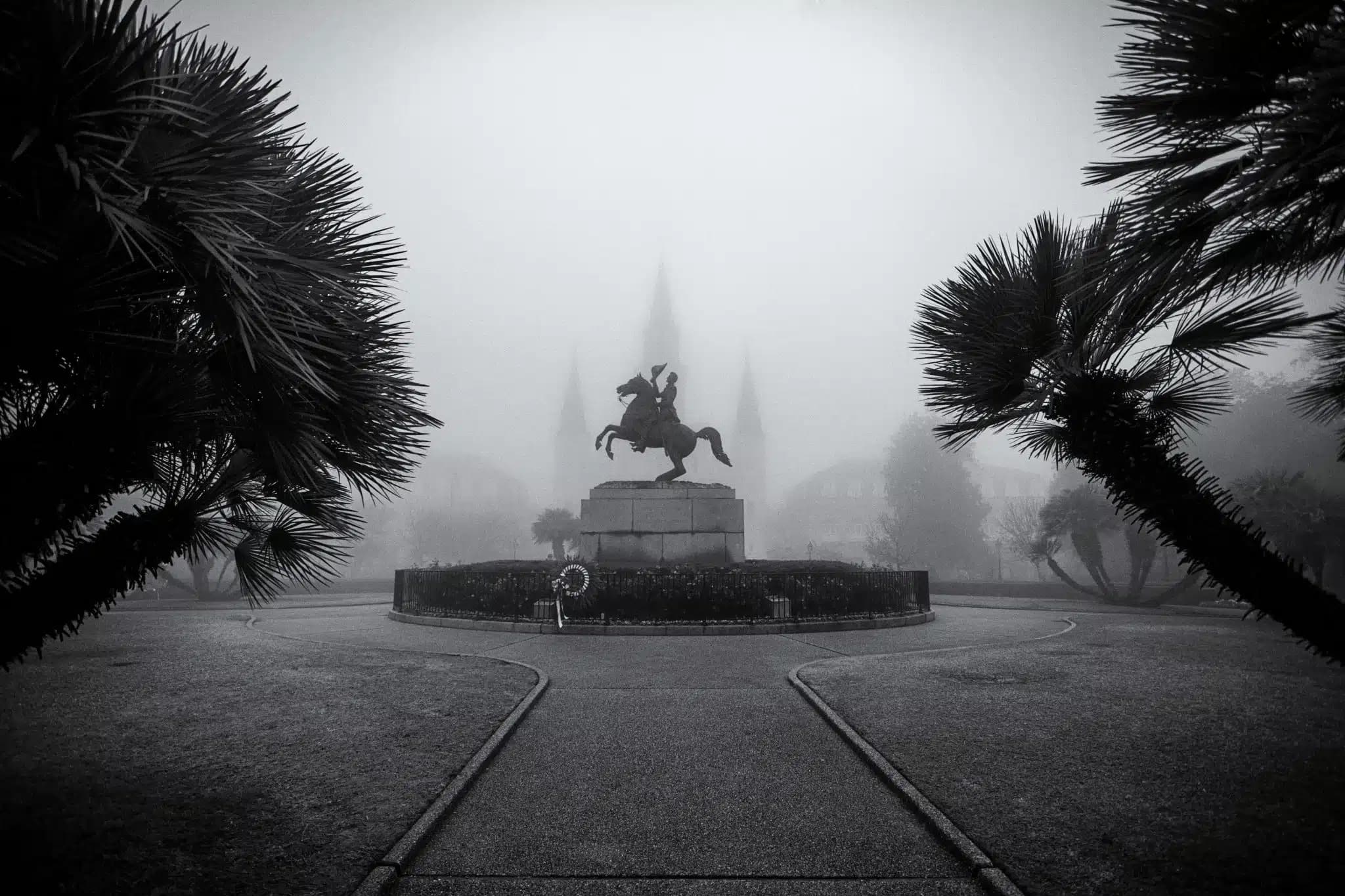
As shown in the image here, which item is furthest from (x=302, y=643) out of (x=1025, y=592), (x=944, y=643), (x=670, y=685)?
(x=1025, y=592)

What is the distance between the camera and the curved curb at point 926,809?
3516 mm

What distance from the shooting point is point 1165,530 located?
379 cm

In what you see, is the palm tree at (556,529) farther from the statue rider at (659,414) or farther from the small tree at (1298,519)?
the small tree at (1298,519)

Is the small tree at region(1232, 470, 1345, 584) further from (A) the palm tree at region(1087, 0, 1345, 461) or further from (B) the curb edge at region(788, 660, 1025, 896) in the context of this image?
(A) the palm tree at region(1087, 0, 1345, 461)

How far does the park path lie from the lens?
145 inches

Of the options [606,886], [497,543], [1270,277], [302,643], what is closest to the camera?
[606,886]

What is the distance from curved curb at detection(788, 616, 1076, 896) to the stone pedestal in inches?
456

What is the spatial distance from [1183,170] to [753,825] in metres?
4.38

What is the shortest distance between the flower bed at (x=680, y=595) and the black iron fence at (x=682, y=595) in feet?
0.05

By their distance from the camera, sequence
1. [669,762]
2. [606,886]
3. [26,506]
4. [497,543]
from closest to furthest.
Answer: [26,506] → [606,886] → [669,762] → [497,543]

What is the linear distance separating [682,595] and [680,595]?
27 mm

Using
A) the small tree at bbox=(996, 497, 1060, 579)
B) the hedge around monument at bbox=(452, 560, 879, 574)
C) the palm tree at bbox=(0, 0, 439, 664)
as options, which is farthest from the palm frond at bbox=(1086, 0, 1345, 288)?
the small tree at bbox=(996, 497, 1060, 579)

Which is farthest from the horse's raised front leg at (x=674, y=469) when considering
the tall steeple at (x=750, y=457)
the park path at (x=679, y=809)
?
the tall steeple at (x=750, y=457)

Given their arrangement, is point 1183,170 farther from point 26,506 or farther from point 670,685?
point 670,685
